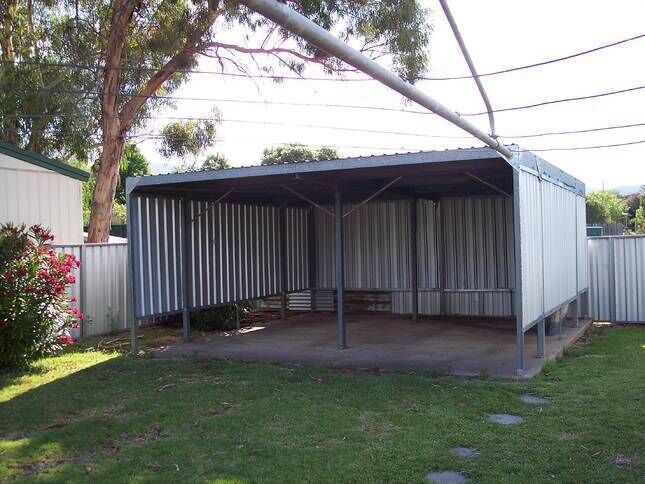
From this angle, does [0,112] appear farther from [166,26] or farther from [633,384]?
[633,384]

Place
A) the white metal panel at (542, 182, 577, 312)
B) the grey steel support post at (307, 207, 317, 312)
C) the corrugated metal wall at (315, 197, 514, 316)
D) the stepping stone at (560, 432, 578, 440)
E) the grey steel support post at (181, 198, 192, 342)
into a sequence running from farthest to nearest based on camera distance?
1. the grey steel support post at (307, 207, 317, 312)
2. the corrugated metal wall at (315, 197, 514, 316)
3. the grey steel support post at (181, 198, 192, 342)
4. the white metal panel at (542, 182, 577, 312)
5. the stepping stone at (560, 432, 578, 440)

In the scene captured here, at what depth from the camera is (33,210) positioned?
1218 cm

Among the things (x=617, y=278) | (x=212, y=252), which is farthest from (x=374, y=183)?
(x=617, y=278)

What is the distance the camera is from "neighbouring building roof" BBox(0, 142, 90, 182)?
11.5 metres

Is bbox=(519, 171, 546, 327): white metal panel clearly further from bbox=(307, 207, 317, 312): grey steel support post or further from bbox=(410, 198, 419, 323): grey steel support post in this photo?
bbox=(307, 207, 317, 312): grey steel support post

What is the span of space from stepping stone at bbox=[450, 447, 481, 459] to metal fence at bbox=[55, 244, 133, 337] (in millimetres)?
7614

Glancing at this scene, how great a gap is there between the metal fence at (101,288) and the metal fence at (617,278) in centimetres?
960

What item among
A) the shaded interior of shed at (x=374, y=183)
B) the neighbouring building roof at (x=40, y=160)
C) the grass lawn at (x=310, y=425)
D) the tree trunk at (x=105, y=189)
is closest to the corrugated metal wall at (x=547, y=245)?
the shaded interior of shed at (x=374, y=183)

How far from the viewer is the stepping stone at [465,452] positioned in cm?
505

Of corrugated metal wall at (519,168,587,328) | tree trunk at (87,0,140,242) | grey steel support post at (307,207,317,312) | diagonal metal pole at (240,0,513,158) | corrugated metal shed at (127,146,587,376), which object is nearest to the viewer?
diagonal metal pole at (240,0,513,158)

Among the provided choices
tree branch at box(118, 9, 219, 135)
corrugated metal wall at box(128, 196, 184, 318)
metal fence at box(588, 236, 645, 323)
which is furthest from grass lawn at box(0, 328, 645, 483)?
tree branch at box(118, 9, 219, 135)

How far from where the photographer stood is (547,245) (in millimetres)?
9375

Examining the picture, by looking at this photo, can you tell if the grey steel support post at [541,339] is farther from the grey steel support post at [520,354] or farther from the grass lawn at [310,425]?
the grey steel support post at [520,354]

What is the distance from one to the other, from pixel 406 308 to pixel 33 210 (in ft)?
27.4
